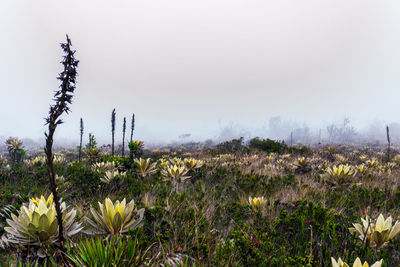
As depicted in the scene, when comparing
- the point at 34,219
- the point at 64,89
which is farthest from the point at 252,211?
the point at 64,89

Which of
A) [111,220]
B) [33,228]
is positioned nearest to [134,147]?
[111,220]

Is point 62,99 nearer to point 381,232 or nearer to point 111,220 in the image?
point 111,220

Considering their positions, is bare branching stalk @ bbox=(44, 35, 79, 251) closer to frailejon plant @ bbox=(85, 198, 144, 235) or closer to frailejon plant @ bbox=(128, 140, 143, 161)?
frailejon plant @ bbox=(85, 198, 144, 235)

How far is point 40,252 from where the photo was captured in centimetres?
159

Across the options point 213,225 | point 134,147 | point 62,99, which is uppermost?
point 62,99

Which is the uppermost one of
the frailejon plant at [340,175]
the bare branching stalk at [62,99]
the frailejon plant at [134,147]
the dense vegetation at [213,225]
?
the bare branching stalk at [62,99]

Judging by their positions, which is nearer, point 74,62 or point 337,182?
point 74,62

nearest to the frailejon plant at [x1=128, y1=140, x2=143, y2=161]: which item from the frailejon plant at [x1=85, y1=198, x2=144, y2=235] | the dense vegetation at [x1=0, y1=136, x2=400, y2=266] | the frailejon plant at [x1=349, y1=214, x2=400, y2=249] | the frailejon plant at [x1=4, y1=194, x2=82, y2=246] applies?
the dense vegetation at [x1=0, y1=136, x2=400, y2=266]

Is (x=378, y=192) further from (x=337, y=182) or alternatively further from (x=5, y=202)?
(x=5, y=202)

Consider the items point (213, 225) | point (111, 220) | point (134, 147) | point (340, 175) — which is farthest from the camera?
point (134, 147)

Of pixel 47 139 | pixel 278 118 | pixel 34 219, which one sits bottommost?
pixel 34 219

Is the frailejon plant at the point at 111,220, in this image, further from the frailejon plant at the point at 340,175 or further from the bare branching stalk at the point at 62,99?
the frailejon plant at the point at 340,175

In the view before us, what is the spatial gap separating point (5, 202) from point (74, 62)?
3262mm

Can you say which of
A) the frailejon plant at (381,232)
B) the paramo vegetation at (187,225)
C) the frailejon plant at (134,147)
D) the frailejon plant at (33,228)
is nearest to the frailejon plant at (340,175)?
the paramo vegetation at (187,225)
